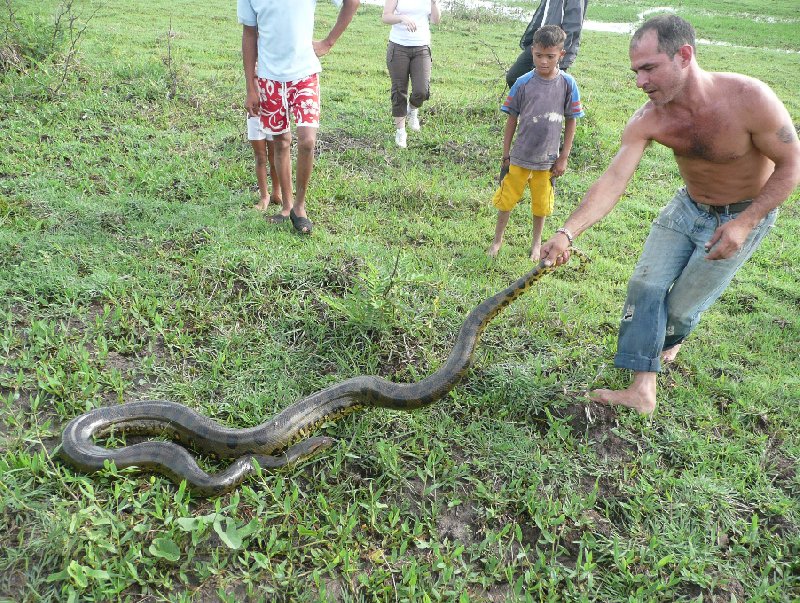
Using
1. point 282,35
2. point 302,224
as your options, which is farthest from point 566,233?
point 282,35

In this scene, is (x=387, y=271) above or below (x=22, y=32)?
below

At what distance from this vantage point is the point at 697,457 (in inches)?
145

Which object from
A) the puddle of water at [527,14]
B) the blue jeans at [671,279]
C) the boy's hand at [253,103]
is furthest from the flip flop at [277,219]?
the puddle of water at [527,14]

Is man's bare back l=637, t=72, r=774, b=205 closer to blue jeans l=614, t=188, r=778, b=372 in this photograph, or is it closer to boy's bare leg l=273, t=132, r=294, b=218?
blue jeans l=614, t=188, r=778, b=372

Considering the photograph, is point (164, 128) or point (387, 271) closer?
point (387, 271)

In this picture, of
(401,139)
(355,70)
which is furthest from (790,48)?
(401,139)

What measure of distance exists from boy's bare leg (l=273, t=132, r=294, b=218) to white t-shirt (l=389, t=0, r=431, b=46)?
3080 mm

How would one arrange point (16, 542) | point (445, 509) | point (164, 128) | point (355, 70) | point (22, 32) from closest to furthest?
point (16, 542)
point (445, 509)
point (164, 128)
point (22, 32)
point (355, 70)

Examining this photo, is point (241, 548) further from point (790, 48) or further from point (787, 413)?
point (790, 48)

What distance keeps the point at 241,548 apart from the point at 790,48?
20.7m

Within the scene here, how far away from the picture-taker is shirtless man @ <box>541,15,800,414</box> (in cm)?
351

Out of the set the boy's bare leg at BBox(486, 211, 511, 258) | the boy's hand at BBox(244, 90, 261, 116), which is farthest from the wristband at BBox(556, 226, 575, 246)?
the boy's hand at BBox(244, 90, 261, 116)

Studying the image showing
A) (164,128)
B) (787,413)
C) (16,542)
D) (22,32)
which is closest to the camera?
(16,542)

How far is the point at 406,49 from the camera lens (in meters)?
7.95
